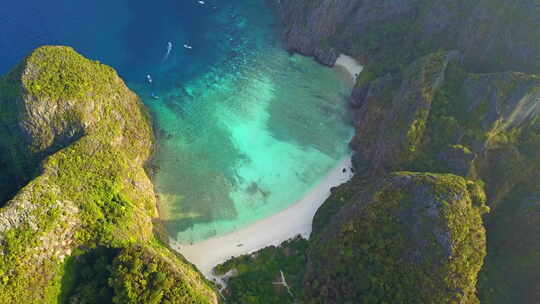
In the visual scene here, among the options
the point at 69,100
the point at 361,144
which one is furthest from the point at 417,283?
the point at 69,100

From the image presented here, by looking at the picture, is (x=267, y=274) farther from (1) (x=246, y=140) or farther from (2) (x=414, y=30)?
(2) (x=414, y=30)

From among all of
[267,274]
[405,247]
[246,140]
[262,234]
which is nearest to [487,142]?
[405,247]

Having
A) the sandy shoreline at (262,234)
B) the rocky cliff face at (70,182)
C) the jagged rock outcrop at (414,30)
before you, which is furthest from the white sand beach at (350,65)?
the rocky cliff face at (70,182)

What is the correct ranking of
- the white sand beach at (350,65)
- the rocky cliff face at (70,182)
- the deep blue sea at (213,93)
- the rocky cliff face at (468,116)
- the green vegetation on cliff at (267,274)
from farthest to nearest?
the white sand beach at (350,65) < the deep blue sea at (213,93) < the rocky cliff face at (468,116) < the green vegetation on cliff at (267,274) < the rocky cliff face at (70,182)

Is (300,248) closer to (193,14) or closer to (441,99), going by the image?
(441,99)

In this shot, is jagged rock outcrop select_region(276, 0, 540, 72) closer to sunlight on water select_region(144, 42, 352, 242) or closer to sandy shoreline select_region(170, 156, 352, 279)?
sunlight on water select_region(144, 42, 352, 242)

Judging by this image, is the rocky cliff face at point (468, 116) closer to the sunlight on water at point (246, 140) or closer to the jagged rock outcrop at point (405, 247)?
the jagged rock outcrop at point (405, 247)
